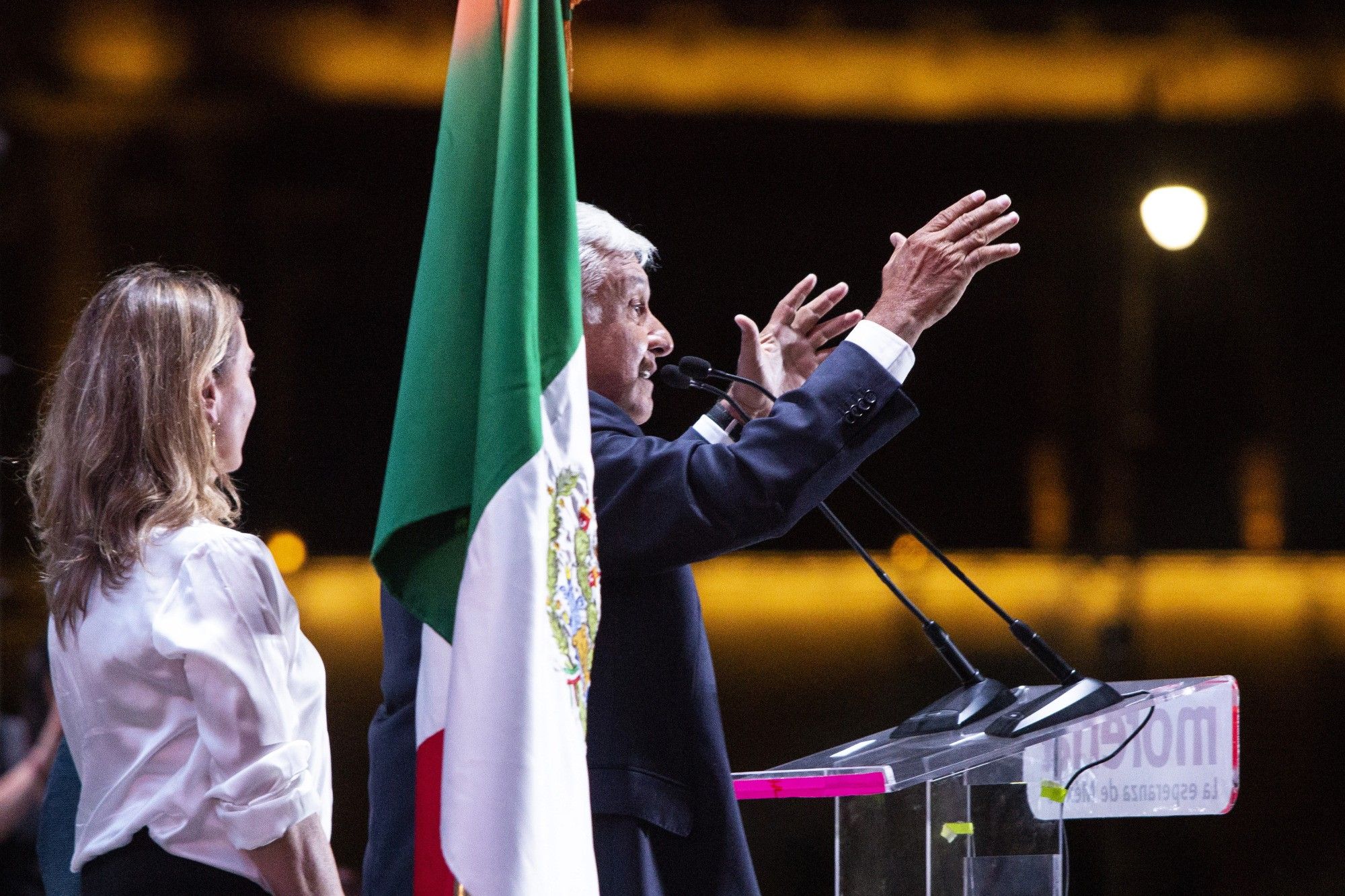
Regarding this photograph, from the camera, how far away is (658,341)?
6.14 ft

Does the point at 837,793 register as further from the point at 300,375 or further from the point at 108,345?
the point at 300,375

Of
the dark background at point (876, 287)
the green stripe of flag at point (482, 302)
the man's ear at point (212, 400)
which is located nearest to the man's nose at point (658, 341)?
the green stripe of flag at point (482, 302)

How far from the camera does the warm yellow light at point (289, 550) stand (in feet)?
12.1

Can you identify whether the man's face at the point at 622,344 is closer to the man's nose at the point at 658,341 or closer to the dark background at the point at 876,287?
the man's nose at the point at 658,341

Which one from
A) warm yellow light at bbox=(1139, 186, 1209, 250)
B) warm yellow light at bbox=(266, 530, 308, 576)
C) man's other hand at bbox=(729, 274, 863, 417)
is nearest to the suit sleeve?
man's other hand at bbox=(729, 274, 863, 417)

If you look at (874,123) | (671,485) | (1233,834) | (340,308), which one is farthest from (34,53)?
(1233,834)

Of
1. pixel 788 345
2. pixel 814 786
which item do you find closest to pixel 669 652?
pixel 814 786

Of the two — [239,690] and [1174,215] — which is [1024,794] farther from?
[1174,215]

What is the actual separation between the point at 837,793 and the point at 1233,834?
2.92 m

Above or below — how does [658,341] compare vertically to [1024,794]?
above

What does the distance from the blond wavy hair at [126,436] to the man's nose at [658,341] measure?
1.66 ft

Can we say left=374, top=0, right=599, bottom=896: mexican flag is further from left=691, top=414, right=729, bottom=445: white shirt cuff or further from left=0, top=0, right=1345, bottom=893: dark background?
left=0, top=0, right=1345, bottom=893: dark background

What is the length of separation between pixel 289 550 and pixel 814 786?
8.04 ft

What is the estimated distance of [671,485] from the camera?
4.99ft
